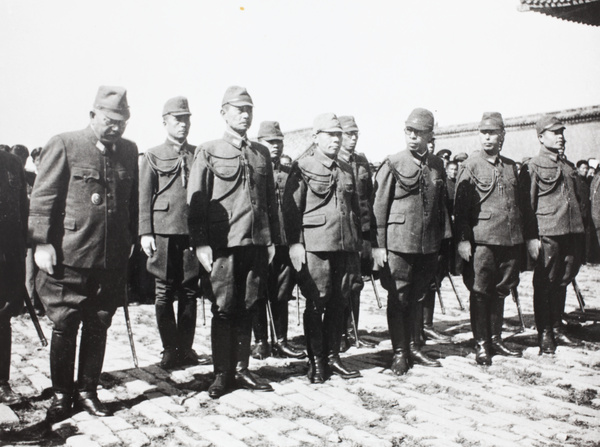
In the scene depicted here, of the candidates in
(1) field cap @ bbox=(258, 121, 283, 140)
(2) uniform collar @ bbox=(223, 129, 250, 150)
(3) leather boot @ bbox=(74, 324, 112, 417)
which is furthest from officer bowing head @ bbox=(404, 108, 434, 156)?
(3) leather boot @ bbox=(74, 324, 112, 417)

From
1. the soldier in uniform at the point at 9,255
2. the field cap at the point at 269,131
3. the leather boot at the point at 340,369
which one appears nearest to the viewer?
the soldier in uniform at the point at 9,255

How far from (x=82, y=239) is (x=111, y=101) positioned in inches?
39.4

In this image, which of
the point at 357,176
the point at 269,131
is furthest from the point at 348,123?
the point at 269,131

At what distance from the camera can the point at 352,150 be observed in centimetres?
683

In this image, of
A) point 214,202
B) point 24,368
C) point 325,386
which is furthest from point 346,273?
point 24,368

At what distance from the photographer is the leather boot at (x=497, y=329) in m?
6.11

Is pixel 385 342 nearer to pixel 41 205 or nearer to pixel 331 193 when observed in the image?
pixel 331 193

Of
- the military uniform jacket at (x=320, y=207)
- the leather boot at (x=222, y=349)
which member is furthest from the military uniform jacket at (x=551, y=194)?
the leather boot at (x=222, y=349)

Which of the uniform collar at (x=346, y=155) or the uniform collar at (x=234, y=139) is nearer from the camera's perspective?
the uniform collar at (x=234, y=139)

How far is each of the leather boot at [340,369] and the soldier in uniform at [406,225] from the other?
0.43m

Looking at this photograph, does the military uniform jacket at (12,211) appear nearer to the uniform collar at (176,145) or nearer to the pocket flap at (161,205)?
the pocket flap at (161,205)

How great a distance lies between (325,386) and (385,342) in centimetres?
198

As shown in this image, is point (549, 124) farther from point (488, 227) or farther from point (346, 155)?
point (346, 155)

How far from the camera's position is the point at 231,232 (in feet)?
16.1
